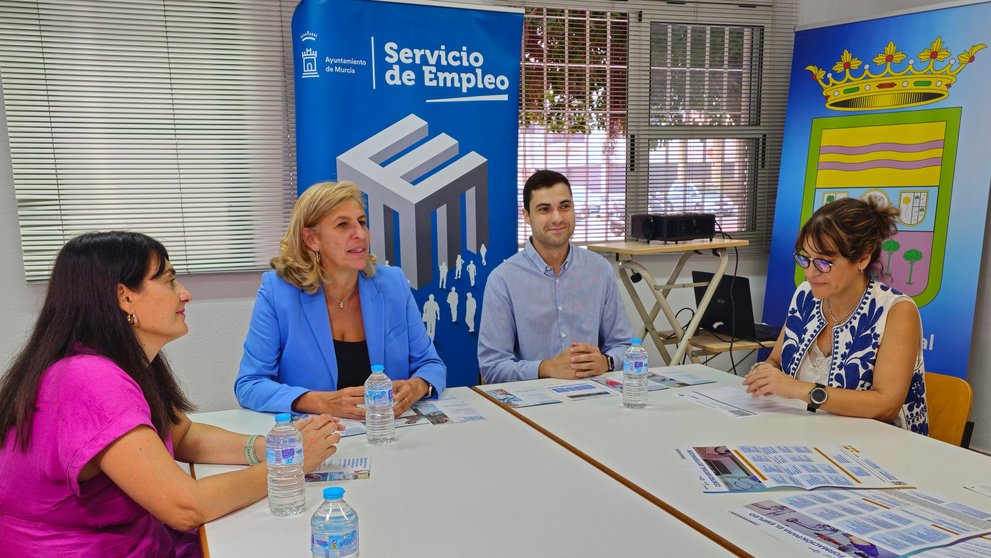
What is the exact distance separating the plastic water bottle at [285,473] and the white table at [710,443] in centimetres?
65

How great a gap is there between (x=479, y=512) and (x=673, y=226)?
2872 millimetres

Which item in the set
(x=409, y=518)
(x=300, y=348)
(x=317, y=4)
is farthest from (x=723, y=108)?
(x=409, y=518)

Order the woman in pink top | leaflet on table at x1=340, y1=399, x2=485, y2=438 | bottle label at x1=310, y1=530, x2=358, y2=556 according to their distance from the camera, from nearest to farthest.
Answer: bottle label at x1=310, y1=530, x2=358, y2=556 < the woman in pink top < leaflet on table at x1=340, y1=399, x2=485, y2=438

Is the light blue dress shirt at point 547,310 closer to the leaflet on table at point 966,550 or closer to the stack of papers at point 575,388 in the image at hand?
the stack of papers at point 575,388

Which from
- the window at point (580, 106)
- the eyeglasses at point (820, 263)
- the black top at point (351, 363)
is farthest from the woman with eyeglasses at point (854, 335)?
the window at point (580, 106)

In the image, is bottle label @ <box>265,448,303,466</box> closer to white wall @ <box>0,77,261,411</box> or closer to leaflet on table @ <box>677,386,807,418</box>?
leaflet on table @ <box>677,386,807,418</box>

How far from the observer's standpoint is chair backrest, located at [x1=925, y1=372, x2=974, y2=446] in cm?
198

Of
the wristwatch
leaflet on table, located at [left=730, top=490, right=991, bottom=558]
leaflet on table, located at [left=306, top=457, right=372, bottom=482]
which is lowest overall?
leaflet on table, located at [left=306, top=457, right=372, bottom=482]

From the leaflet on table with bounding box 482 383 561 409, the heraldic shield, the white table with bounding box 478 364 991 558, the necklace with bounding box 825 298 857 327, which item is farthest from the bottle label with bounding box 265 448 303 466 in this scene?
the heraldic shield

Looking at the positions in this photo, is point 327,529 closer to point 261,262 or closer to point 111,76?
point 261,262

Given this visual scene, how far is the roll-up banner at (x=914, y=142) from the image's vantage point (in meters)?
3.52

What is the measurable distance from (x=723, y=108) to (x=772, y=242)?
0.98 m

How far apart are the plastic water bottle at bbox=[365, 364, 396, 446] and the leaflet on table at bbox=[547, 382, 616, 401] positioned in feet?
2.01

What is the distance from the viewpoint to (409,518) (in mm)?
1271
